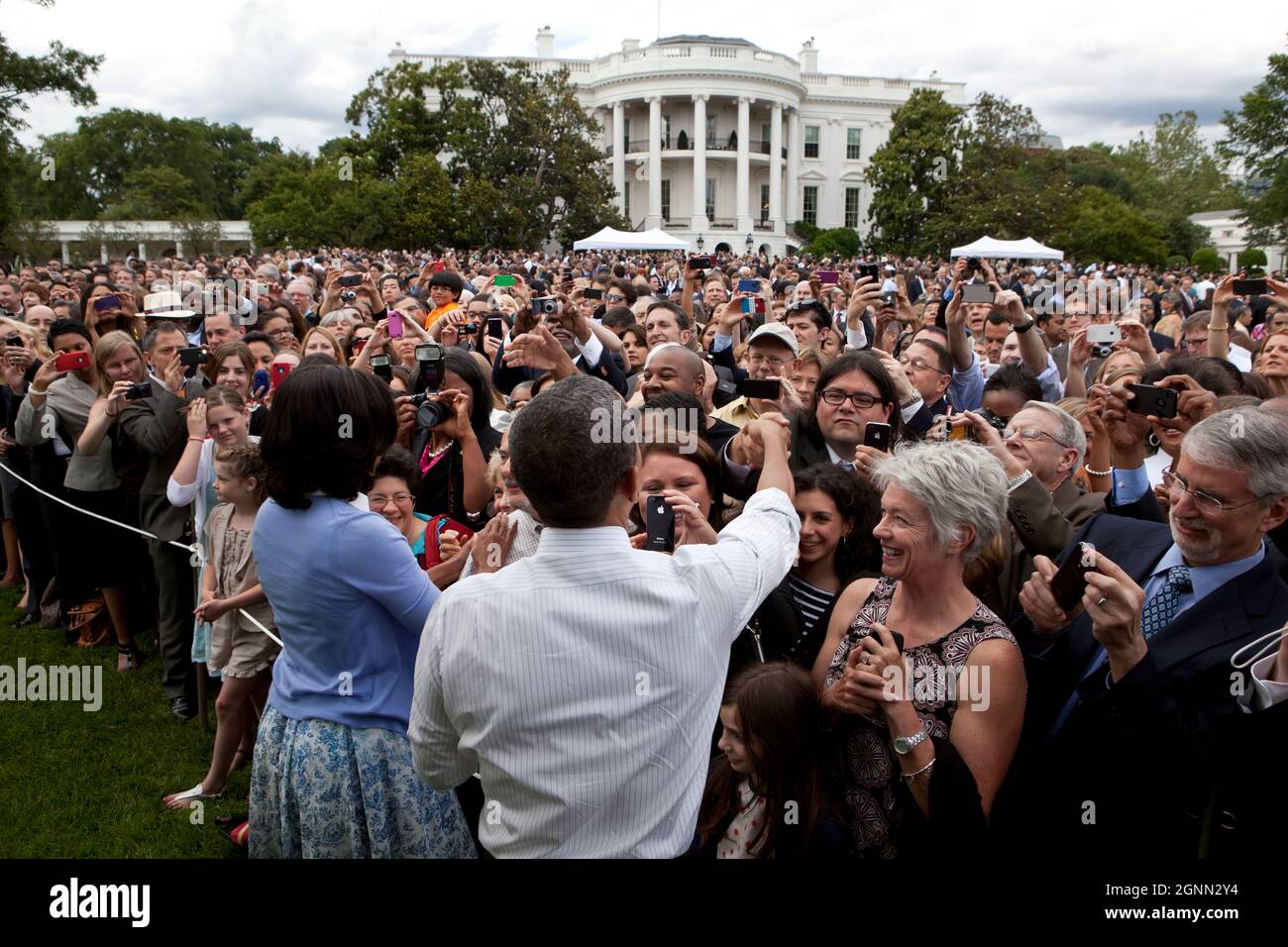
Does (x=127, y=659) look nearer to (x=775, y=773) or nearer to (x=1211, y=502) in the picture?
(x=775, y=773)

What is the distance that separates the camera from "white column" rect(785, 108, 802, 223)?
64.4m

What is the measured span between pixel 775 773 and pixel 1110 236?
3672 cm

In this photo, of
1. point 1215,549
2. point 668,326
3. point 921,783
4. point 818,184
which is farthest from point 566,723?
point 818,184

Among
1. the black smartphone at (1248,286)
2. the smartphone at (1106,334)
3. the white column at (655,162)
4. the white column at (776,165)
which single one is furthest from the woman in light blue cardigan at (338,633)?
the white column at (776,165)

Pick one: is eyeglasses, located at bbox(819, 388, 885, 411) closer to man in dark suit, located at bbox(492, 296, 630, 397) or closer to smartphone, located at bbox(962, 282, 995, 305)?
man in dark suit, located at bbox(492, 296, 630, 397)

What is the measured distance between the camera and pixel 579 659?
189 cm

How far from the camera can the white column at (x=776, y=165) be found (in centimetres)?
6150

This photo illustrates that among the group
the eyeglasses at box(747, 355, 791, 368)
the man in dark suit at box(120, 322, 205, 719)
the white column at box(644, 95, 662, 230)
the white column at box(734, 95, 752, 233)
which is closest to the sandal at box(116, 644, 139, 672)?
the man in dark suit at box(120, 322, 205, 719)

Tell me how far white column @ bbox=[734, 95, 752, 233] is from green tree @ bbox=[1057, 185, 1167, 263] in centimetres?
2718

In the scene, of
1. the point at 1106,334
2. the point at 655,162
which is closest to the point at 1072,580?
the point at 1106,334

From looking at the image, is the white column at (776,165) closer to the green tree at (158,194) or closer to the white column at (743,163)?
the white column at (743,163)

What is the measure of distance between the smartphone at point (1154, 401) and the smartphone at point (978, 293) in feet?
9.22

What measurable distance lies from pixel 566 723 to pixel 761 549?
0.59 meters
